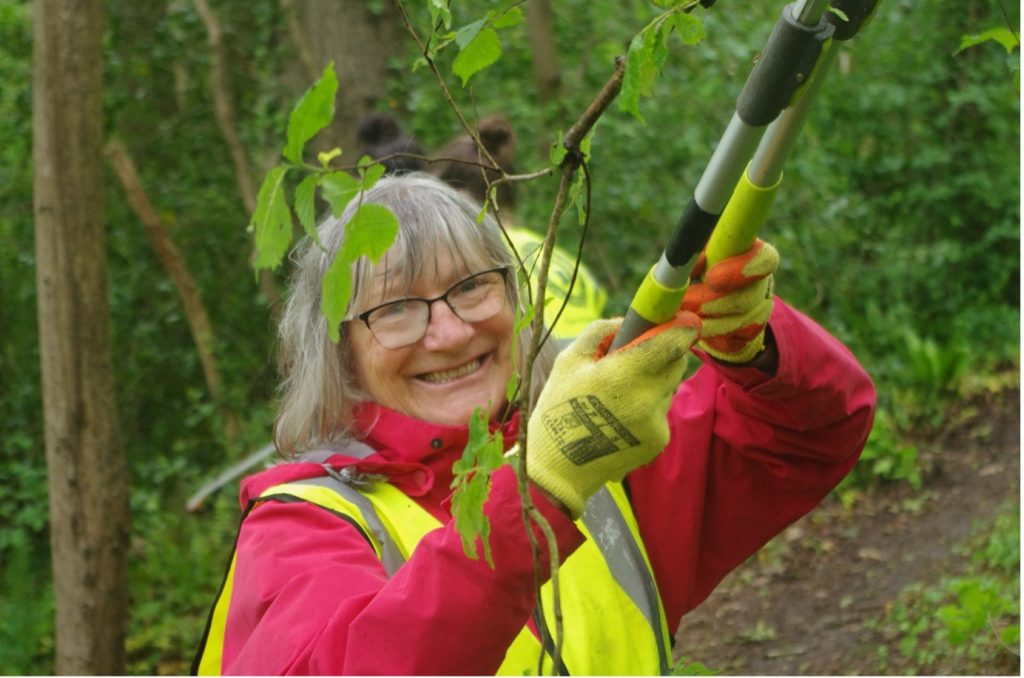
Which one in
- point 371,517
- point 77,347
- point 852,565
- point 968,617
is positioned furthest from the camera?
point 852,565

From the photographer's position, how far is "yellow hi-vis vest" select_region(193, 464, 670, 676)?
221 cm

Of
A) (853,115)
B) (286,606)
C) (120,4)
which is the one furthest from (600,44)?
(286,606)

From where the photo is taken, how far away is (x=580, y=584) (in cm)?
229

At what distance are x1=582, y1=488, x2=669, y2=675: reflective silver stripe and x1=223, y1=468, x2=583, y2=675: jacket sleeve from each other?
0.47m

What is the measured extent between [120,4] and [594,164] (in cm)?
314

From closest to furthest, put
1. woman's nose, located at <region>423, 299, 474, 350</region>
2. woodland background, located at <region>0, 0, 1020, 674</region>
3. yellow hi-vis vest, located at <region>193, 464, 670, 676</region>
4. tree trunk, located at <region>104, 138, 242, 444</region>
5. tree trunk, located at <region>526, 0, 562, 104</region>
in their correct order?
1. yellow hi-vis vest, located at <region>193, 464, 670, 676</region>
2. woman's nose, located at <region>423, 299, 474, 350</region>
3. woodland background, located at <region>0, 0, 1020, 674</region>
4. tree trunk, located at <region>526, 0, 562, 104</region>
5. tree trunk, located at <region>104, 138, 242, 444</region>

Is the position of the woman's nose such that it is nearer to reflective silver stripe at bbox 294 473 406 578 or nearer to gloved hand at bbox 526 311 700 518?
reflective silver stripe at bbox 294 473 406 578

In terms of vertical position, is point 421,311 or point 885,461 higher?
point 421,311

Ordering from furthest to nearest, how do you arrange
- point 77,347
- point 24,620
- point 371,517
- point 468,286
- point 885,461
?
point 885,461 < point 24,620 < point 77,347 < point 468,286 < point 371,517

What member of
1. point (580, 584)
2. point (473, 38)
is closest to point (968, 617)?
point (580, 584)

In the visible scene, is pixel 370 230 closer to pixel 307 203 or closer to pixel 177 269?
pixel 307 203

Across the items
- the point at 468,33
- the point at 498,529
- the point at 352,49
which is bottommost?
the point at 352,49

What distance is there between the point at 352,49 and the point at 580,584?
16.6 ft

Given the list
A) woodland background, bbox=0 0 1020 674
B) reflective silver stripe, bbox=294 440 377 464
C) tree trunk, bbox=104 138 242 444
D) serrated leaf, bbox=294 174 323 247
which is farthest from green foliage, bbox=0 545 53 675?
serrated leaf, bbox=294 174 323 247
